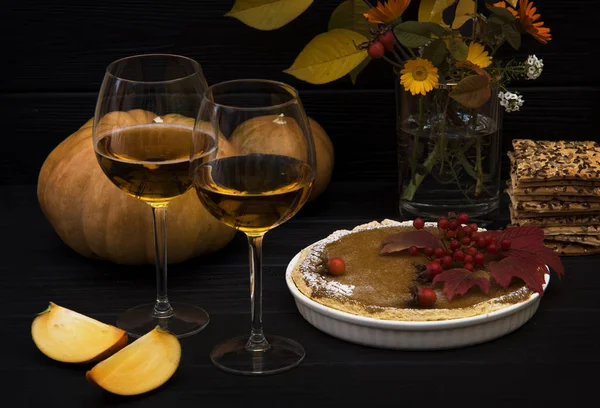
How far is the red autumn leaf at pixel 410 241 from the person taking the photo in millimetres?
1588

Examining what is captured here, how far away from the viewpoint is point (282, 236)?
73.1 inches

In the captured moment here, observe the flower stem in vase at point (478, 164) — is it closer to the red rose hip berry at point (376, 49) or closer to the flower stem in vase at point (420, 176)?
the flower stem in vase at point (420, 176)

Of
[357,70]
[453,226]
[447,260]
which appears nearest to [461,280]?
[447,260]

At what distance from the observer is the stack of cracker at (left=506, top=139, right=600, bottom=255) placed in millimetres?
1715

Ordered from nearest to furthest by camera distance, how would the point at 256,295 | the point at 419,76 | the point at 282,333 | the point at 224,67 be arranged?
1. the point at 256,295
2. the point at 282,333
3. the point at 419,76
4. the point at 224,67

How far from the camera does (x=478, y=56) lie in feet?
5.64

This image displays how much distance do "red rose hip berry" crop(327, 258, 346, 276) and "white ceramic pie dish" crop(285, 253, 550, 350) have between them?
0.25 ft

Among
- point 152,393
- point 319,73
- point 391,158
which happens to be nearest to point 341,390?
point 152,393

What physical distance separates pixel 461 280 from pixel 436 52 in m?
0.44

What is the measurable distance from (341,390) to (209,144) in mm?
361

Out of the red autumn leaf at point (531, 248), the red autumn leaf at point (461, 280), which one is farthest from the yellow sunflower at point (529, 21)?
the red autumn leaf at point (461, 280)

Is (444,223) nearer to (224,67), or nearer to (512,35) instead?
(512,35)

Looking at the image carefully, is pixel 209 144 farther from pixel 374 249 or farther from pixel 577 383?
pixel 577 383

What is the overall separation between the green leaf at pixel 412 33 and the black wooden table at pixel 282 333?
14.9 inches
